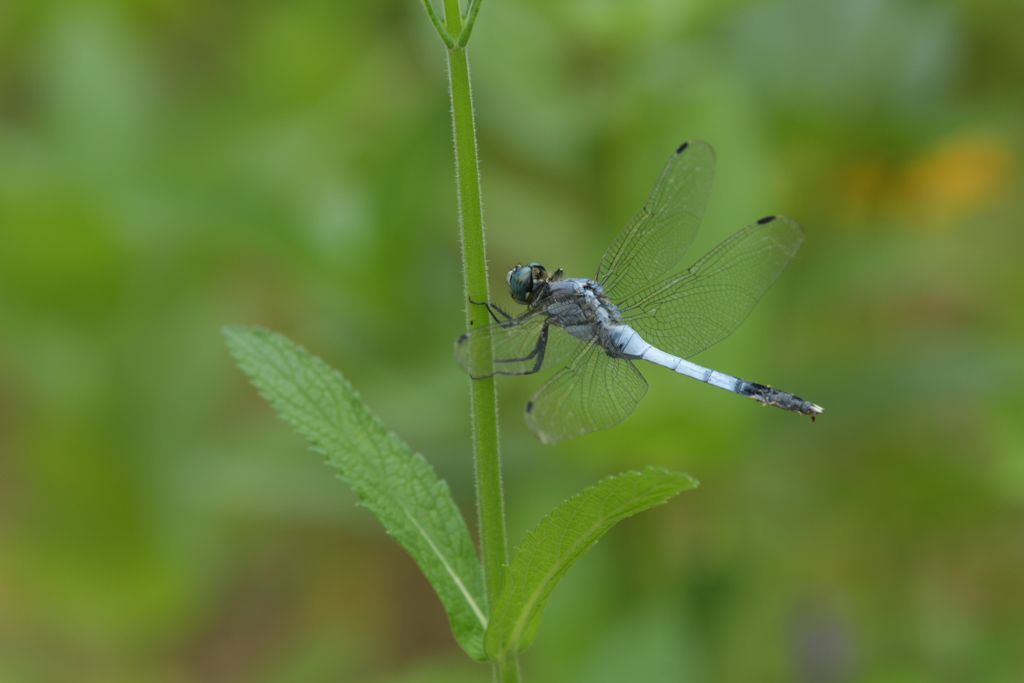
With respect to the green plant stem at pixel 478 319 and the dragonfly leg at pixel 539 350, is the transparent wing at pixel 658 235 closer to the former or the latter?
the dragonfly leg at pixel 539 350

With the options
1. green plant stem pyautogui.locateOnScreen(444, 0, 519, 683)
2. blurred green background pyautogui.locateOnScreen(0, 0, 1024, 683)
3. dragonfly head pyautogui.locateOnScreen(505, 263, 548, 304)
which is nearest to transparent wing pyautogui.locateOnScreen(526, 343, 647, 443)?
dragonfly head pyautogui.locateOnScreen(505, 263, 548, 304)

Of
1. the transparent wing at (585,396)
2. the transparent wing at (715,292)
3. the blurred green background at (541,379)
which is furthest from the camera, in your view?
the blurred green background at (541,379)

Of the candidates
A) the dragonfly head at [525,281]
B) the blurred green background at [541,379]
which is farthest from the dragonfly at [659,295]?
the blurred green background at [541,379]

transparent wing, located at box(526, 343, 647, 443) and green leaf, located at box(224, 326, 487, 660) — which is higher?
green leaf, located at box(224, 326, 487, 660)

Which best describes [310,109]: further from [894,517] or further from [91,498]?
[894,517]

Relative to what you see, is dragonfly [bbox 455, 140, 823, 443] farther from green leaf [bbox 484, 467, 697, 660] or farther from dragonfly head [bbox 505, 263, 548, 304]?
green leaf [bbox 484, 467, 697, 660]

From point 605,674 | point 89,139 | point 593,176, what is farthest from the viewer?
point 89,139

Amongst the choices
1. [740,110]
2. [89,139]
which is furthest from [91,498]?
[740,110]

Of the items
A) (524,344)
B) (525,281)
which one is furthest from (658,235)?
(524,344)
